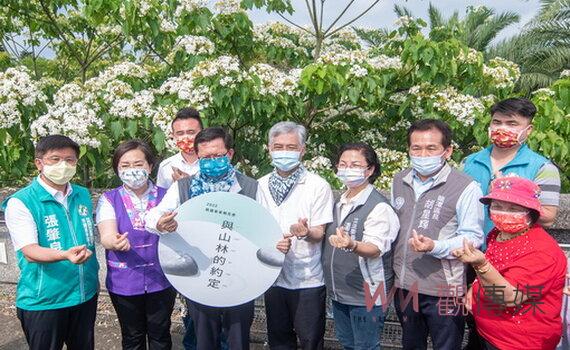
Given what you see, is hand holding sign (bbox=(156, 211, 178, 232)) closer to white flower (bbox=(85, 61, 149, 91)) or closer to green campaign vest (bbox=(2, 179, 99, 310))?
green campaign vest (bbox=(2, 179, 99, 310))

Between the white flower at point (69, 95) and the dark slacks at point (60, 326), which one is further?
the white flower at point (69, 95)

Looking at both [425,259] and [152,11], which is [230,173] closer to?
[425,259]

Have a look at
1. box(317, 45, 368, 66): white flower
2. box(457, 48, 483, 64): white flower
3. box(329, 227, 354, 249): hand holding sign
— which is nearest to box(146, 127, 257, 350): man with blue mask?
box(329, 227, 354, 249): hand holding sign

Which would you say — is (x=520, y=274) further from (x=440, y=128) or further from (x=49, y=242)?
(x=49, y=242)

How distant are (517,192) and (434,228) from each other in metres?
0.49

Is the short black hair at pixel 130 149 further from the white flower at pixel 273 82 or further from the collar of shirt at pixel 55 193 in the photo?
the white flower at pixel 273 82

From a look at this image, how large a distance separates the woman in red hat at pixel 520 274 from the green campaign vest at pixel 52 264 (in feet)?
6.87

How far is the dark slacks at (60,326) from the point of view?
2.91m

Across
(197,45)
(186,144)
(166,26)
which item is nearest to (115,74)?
(166,26)

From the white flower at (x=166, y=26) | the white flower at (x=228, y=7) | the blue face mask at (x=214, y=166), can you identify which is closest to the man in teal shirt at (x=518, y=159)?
the blue face mask at (x=214, y=166)

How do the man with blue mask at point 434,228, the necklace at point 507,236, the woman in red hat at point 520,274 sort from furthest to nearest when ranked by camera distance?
the man with blue mask at point 434,228
the necklace at point 507,236
the woman in red hat at point 520,274

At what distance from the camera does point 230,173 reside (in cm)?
300

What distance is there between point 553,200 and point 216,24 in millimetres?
3310

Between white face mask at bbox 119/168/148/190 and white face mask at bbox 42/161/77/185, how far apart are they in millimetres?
296
